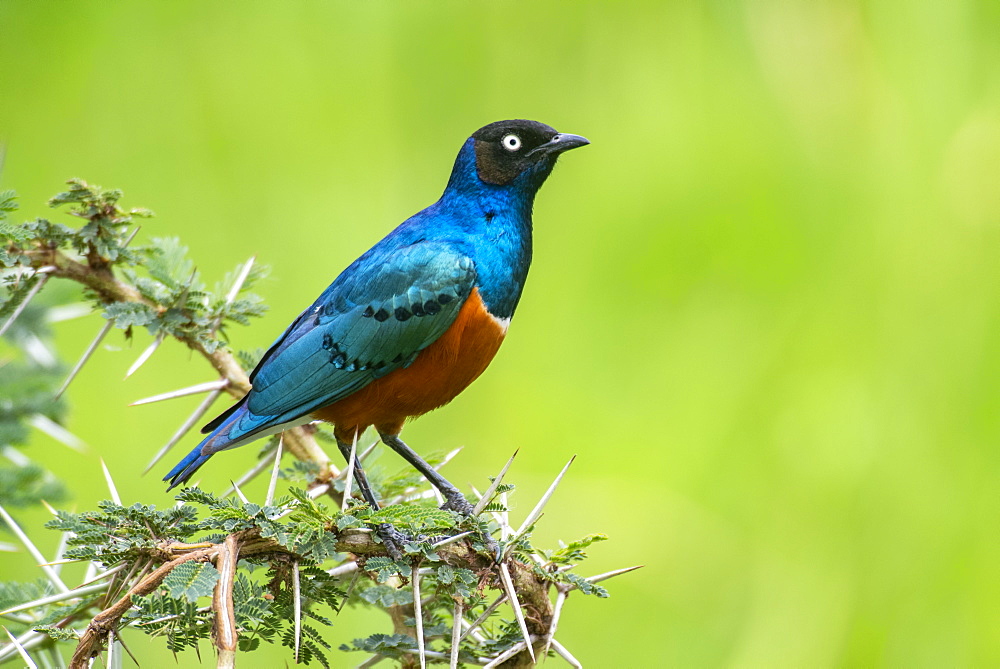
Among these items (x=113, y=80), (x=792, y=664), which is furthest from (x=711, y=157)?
(x=113, y=80)

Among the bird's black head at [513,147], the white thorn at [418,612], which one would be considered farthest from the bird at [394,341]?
the white thorn at [418,612]

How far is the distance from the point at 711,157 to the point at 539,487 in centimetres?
190

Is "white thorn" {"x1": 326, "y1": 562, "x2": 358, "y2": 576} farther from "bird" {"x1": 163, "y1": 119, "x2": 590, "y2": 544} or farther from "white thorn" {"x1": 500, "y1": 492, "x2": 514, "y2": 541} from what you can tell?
"white thorn" {"x1": 500, "y1": 492, "x2": 514, "y2": 541}

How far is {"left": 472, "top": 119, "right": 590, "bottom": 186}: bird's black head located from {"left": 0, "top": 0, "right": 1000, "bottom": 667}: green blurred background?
1556 millimetres

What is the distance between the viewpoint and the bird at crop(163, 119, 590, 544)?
2609mm

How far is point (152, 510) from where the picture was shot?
1850 millimetres

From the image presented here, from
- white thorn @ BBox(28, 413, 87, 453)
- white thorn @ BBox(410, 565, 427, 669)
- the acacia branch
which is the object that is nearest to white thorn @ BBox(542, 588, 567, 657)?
white thorn @ BBox(410, 565, 427, 669)

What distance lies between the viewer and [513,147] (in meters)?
2.98

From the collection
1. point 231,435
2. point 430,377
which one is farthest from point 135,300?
point 430,377

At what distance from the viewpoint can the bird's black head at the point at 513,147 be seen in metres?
2.98

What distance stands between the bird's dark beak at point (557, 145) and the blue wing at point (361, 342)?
469 mm

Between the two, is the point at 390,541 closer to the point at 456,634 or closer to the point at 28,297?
the point at 456,634

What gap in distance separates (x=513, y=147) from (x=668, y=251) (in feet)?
5.94

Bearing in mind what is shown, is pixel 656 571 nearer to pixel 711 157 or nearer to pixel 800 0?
pixel 711 157
